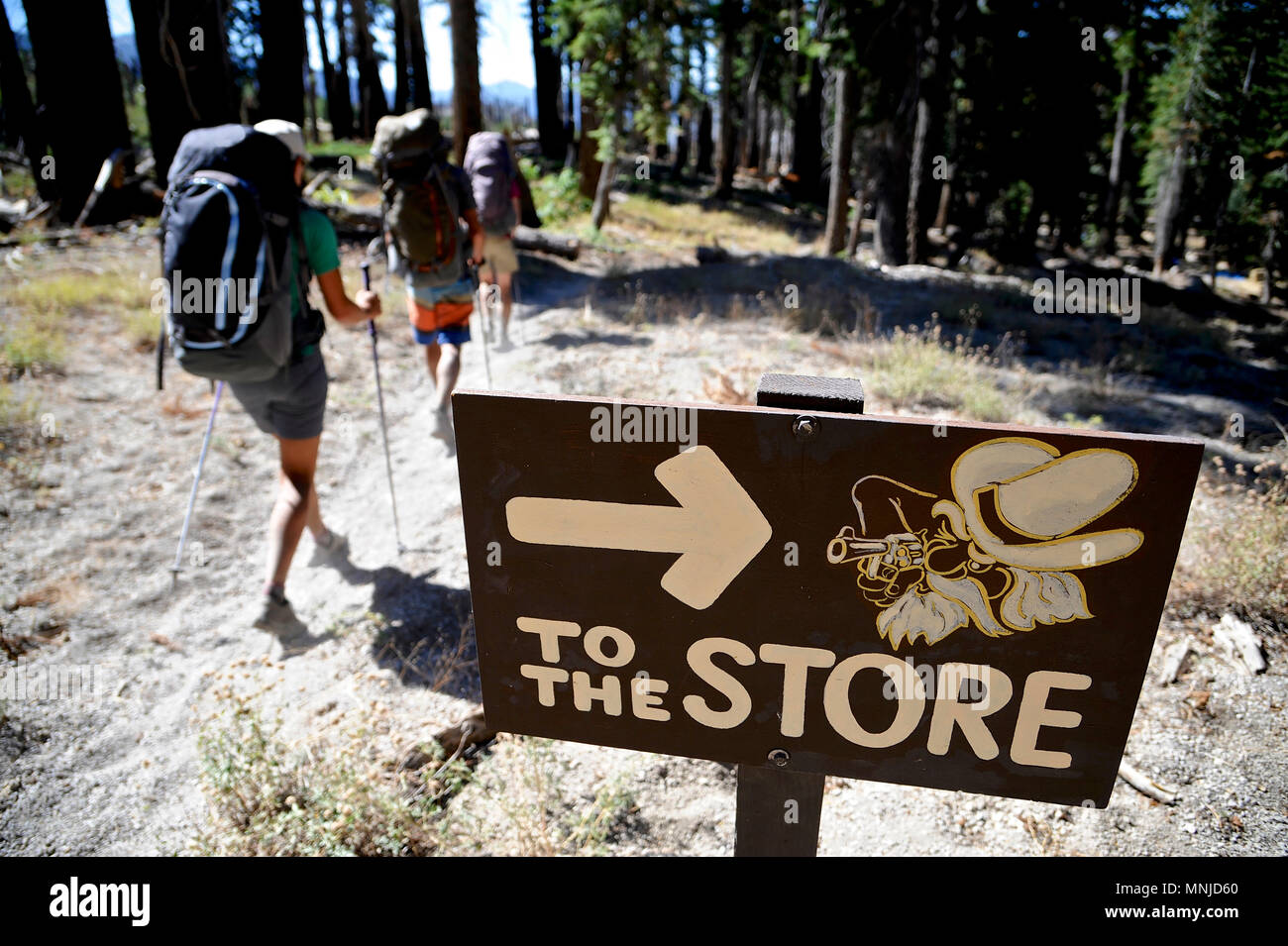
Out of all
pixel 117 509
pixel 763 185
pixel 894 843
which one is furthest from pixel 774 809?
pixel 763 185

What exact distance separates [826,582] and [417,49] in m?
29.1

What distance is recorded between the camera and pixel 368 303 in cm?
403

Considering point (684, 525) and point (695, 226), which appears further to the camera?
point (695, 226)

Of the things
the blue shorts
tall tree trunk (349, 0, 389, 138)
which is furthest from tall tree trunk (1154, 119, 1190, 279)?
the blue shorts

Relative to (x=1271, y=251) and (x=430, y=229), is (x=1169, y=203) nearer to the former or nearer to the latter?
(x=1271, y=251)

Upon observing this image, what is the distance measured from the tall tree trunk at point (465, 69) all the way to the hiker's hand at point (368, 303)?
9.50 m

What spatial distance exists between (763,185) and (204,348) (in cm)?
3744

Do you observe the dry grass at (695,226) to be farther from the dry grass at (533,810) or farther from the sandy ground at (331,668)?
the dry grass at (533,810)

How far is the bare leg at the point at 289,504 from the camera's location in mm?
3752

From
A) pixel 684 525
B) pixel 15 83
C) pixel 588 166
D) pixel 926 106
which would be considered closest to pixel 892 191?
pixel 926 106

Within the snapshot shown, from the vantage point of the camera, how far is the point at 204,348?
129 inches

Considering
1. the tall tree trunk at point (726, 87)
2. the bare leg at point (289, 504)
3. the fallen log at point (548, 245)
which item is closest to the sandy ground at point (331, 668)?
the bare leg at point (289, 504)

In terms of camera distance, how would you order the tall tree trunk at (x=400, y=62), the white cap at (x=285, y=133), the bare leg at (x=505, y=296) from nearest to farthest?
the white cap at (x=285, y=133), the bare leg at (x=505, y=296), the tall tree trunk at (x=400, y=62)

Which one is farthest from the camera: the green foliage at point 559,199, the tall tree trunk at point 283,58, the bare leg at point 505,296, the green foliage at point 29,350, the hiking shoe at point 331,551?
the green foliage at point 559,199
